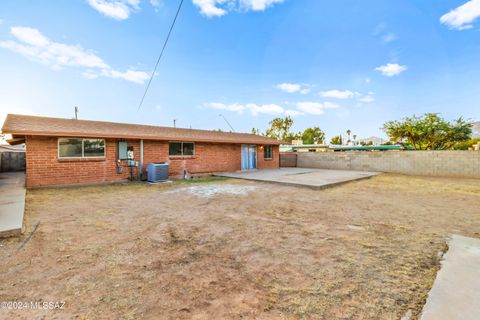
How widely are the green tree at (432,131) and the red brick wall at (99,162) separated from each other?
1940cm

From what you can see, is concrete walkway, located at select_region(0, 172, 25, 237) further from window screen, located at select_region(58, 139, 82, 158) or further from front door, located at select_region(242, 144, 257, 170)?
front door, located at select_region(242, 144, 257, 170)

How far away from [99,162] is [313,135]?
172 feet

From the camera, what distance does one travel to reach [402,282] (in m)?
2.24

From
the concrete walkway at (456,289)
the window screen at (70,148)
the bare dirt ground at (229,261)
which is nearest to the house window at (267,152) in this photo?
the bare dirt ground at (229,261)

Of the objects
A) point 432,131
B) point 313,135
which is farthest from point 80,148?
point 313,135

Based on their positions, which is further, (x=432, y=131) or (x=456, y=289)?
(x=432, y=131)

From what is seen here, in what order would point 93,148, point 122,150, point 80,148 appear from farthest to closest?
point 122,150 < point 93,148 < point 80,148

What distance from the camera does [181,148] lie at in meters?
12.2

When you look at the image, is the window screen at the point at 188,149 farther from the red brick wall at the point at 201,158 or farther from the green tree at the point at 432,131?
the green tree at the point at 432,131

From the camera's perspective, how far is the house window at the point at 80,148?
879cm

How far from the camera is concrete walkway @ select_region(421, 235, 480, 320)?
1686mm

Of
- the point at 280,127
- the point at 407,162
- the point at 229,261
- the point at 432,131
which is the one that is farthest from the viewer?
the point at 280,127

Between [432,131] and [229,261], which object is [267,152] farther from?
[432,131]

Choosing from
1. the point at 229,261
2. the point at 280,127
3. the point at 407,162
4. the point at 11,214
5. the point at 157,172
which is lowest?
the point at 229,261
